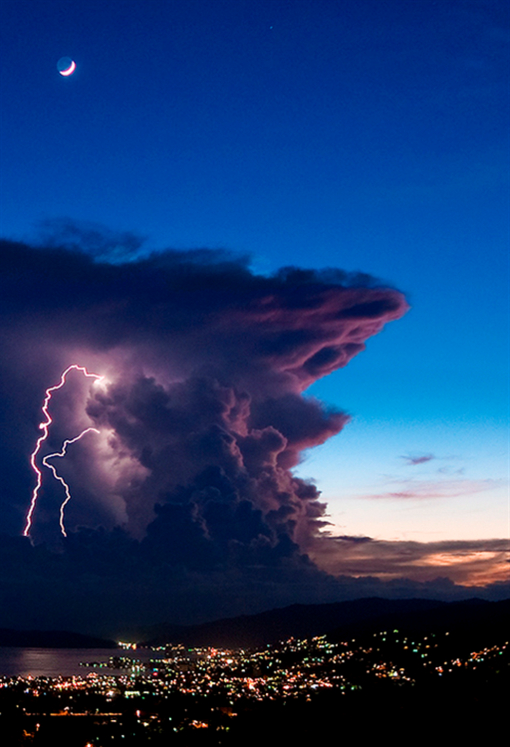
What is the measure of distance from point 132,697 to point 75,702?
14324 mm

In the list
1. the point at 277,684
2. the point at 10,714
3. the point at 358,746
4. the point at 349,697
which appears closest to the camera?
the point at 358,746

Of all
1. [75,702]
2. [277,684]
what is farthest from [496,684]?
[75,702]

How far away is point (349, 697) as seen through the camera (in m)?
150

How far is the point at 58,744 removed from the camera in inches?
3932

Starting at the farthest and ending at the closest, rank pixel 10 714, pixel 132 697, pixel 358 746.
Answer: pixel 132 697 → pixel 10 714 → pixel 358 746

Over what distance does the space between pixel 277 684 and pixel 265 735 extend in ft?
281

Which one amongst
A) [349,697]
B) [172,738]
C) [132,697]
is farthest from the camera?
[132,697]

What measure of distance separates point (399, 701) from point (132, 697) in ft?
197

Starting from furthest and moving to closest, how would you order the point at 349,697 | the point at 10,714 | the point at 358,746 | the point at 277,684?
1. the point at 277,684
2. the point at 349,697
3. the point at 10,714
4. the point at 358,746

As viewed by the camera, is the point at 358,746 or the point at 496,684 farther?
the point at 496,684

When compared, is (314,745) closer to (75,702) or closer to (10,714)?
(10,714)

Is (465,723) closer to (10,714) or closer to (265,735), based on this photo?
(265,735)

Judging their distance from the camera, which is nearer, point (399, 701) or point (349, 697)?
point (399, 701)

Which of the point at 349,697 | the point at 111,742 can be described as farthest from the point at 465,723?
the point at 111,742
